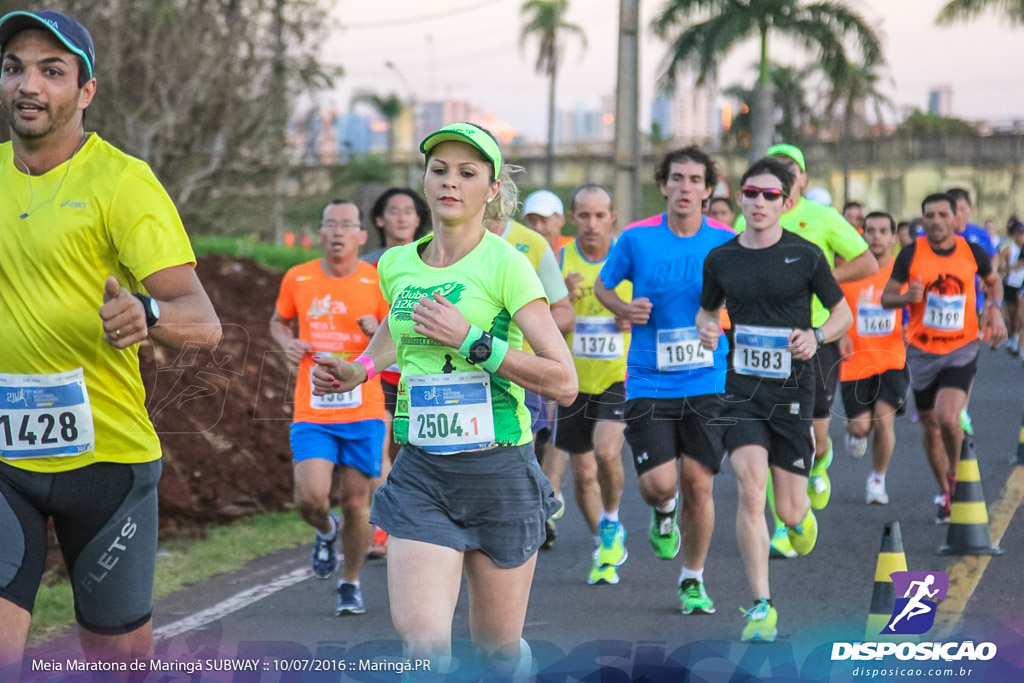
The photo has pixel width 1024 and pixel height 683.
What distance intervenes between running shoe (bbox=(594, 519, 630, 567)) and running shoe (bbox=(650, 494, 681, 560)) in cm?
26

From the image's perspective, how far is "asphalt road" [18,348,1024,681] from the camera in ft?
19.1

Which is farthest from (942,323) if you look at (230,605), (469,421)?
(469,421)

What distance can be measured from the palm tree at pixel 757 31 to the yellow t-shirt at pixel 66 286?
94.7 feet

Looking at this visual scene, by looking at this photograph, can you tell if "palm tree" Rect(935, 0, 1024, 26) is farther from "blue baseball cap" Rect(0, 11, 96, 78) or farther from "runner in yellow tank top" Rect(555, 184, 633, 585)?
"blue baseball cap" Rect(0, 11, 96, 78)

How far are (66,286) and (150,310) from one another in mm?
437

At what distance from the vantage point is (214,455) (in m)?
9.94

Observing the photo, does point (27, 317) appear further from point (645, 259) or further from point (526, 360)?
point (645, 259)

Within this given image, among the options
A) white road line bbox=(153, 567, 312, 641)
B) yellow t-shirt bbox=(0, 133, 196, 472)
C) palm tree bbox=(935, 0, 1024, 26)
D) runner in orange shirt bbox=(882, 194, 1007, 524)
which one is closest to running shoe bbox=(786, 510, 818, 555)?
runner in orange shirt bbox=(882, 194, 1007, 524)

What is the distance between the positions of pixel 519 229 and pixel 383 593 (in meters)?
2.29

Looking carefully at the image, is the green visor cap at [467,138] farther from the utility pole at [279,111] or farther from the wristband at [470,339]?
the utility pole at [279,111]

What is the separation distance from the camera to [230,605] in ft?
23.0

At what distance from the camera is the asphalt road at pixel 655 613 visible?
5816 millimetres

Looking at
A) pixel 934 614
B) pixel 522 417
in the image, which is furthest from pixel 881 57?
pixel 522 417

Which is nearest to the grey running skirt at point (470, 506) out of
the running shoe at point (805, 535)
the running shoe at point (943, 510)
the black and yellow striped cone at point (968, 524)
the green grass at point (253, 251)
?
the running shoe at point (805, 535)
